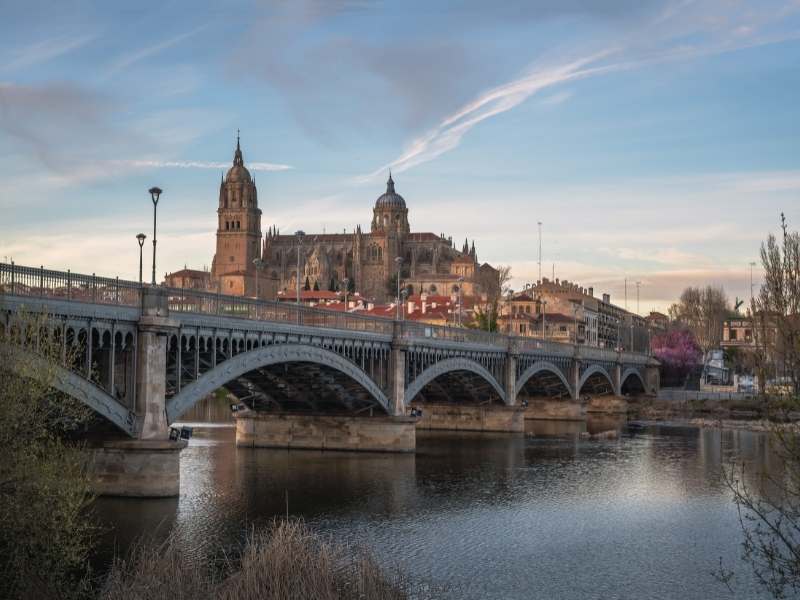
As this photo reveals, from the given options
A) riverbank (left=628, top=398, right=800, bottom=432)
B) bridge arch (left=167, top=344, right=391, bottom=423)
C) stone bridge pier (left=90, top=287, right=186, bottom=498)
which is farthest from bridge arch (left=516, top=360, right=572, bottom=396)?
stone bridge pier (left=90, top=287, right=186, bottom=498)

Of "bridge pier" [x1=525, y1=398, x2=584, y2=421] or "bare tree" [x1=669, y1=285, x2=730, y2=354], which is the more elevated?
"bare tree" [x1=669, y1=285, x2=730, y2=354]

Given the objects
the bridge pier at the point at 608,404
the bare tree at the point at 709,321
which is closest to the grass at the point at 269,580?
the bridge pier at the point at 608,404

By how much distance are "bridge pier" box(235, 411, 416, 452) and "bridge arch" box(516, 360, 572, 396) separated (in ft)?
81.1

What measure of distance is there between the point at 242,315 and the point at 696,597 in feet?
79.7

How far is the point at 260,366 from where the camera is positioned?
45688mm

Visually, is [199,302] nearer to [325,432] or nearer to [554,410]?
[325,432]

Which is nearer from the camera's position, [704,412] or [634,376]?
[704,412]

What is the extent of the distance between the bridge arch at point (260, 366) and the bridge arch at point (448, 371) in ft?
10.1

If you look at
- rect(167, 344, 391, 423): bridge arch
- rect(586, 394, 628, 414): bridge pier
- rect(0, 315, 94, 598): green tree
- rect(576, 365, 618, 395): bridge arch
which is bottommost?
rect(0, 315, 94, 598): green tree

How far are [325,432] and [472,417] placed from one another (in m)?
23.7

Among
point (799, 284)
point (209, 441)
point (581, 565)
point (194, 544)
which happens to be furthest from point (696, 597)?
point (209, 441)

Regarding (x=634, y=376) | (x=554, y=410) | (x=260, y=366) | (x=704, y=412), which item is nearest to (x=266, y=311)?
(x=260, y=366)

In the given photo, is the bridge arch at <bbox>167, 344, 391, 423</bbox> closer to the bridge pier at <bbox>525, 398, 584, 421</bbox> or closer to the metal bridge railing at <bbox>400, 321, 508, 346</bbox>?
the metal bridge railing at <bbox>400, 321, 508, 346</bbox>

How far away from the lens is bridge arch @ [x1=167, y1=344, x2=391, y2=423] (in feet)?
129
